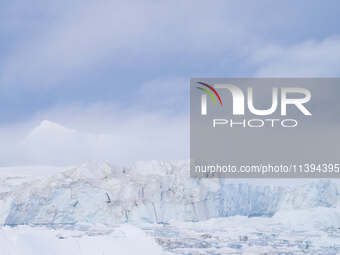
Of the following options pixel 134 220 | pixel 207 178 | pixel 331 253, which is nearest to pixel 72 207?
pixel 134 220

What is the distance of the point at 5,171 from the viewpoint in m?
22.5

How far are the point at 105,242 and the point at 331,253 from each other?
6.05 m

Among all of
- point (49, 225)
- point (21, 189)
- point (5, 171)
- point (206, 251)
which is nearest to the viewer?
point (206, 251)

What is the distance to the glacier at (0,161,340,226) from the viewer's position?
1678cm

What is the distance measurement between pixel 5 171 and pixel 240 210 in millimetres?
11466

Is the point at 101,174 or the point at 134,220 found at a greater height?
the point at 101,174

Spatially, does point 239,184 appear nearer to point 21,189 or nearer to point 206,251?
point 206,251

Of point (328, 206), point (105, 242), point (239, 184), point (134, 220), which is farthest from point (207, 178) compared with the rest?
point (105, 242)

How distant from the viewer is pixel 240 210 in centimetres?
1809

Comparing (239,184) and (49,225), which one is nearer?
(49,225)

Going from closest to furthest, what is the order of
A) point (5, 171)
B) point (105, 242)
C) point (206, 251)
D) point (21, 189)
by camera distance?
point (105, 242)
point (206, 251)
point (21, 189)
point (5, 171)

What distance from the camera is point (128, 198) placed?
17.0 m

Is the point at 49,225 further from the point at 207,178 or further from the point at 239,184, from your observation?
the point at 239,184

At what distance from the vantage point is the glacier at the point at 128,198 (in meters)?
16.8
